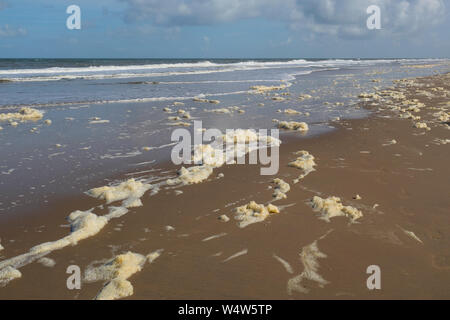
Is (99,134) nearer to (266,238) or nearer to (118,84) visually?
(266,238)

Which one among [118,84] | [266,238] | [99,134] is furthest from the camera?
[118,84]

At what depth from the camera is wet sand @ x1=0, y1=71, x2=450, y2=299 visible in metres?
3.19

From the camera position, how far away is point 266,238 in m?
4.03

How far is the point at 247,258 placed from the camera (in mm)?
3652

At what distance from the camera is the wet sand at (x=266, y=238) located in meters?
3.19

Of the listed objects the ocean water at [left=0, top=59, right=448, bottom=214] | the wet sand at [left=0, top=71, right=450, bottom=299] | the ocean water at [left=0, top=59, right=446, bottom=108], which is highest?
the ocean water at [left=0, top=59, right=446, bottom=108]

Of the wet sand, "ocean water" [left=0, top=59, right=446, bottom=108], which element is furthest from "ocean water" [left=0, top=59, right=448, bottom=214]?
the wet sand

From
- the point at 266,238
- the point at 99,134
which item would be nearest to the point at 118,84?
the point at 99,134

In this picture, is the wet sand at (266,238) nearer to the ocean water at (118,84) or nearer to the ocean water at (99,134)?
the ocean water at (99,134)

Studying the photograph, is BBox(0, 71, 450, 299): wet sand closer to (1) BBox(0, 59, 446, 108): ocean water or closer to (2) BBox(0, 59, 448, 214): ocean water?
(2) BBox(0, 59, 448, 214): ocean water

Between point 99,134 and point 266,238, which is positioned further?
point 99,134
